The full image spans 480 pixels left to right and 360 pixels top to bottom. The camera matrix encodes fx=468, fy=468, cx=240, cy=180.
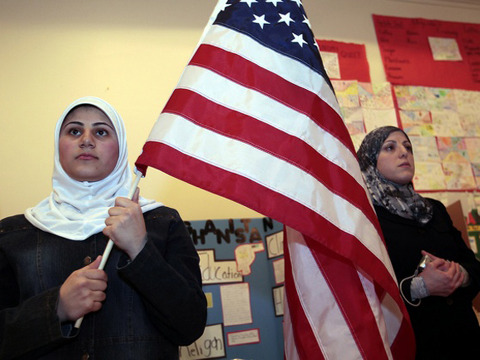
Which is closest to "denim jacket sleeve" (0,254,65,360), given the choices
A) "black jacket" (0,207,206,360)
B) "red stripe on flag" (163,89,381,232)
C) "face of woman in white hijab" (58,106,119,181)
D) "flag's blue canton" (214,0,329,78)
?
"black jacket" (0,207,206,360)

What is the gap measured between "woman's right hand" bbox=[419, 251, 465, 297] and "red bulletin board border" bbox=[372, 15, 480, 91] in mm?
1765

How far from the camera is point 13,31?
273 cm

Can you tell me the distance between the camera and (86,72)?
275 cm

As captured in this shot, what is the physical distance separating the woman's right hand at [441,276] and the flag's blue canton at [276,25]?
2.85ft

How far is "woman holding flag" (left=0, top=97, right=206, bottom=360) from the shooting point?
114cm

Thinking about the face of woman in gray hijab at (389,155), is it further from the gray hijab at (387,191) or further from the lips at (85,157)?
the lips at (85,157)

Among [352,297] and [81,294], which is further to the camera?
[352,297]

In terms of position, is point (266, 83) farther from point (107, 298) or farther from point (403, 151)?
point (403, 151)

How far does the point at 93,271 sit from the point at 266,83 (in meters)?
0.70

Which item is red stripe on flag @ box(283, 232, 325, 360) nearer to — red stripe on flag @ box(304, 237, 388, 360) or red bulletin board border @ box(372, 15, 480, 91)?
red stripe on flag @ box(304, 237, 388, 360)

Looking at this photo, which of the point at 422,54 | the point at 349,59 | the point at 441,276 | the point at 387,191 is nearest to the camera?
the point at 441,276

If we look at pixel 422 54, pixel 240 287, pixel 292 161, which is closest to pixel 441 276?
pixel 292 161

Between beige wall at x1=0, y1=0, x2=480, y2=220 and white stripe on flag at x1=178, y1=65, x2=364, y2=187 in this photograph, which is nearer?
white stripe on flag at x1=178, y1=65, x2=364, y2=187

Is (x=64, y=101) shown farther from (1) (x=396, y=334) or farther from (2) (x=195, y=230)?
(1) (x=396, y=334)
